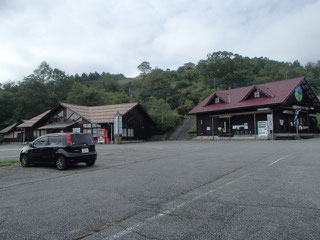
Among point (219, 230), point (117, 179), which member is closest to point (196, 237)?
point (219, 230)

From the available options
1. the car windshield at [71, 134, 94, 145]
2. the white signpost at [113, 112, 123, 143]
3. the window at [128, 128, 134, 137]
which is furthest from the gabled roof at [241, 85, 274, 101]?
the car windshield at [71, 134, 94, 145]

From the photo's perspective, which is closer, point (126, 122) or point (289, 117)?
point (289, 117)

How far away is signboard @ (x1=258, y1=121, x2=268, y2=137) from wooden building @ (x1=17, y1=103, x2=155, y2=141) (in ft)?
59.1

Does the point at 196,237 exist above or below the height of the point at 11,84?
below

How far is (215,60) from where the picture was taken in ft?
225

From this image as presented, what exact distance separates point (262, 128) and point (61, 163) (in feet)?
88.5

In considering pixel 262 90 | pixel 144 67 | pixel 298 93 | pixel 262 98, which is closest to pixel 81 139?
pixel 262 98

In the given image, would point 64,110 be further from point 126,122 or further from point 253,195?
point 253,195

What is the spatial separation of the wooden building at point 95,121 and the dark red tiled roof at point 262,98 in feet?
30.1

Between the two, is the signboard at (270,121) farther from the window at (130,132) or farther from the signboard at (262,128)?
the window at (130,132)

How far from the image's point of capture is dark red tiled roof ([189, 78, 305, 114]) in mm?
30500

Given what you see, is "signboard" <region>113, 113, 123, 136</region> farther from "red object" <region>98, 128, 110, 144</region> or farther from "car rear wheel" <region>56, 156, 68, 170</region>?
"car rear wheel" <region>56, 156, 68, 170</region>

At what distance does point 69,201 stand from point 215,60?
67876mm

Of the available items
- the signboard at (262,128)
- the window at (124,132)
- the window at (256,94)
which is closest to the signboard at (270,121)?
the signboard at (262,128)
